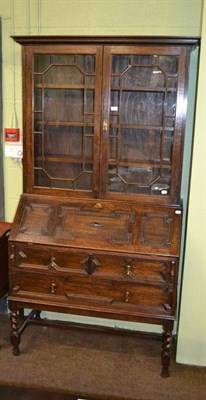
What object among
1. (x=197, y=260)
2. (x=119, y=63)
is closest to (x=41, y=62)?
(x=119, y=63)

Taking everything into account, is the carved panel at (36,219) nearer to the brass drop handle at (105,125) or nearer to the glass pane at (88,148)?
the glass pane at (88,148)

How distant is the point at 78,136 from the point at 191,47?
862mm

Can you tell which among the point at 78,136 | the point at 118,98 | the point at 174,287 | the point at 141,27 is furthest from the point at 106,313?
the point at 141,27

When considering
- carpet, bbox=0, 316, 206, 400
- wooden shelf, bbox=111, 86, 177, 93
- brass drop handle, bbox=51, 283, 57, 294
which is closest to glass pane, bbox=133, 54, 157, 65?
wooden shelf, bbox=111, 86, 177, 93

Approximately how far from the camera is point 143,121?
2.29 m

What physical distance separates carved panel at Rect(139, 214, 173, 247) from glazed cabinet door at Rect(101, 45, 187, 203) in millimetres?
122

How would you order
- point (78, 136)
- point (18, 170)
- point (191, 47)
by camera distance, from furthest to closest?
point (18, 170) → point (78, 136) → point (191, 47)

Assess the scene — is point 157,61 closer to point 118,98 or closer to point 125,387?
point 118,98

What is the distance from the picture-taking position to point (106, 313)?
220 cm

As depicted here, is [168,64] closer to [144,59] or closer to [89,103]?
[144,59]

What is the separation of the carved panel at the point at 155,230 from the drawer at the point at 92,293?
0.26m

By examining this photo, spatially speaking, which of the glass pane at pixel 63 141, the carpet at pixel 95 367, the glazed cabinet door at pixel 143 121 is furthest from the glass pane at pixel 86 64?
the carpet at pixel 95 367

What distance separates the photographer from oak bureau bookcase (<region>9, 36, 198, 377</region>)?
2135 mm

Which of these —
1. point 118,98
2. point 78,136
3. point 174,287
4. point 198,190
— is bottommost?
point 174,287
